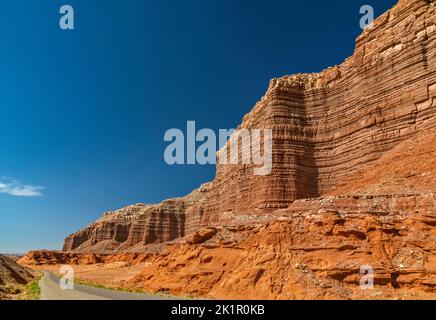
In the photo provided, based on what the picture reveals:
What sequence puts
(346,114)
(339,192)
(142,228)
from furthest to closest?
(142,228) < (346,114) < (339,192)

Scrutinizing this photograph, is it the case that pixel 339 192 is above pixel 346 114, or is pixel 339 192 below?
below

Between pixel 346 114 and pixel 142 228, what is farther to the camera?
pixel 142 228

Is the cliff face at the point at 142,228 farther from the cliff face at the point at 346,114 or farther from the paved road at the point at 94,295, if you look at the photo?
the paved road at the point at 94,295

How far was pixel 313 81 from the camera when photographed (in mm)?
51469

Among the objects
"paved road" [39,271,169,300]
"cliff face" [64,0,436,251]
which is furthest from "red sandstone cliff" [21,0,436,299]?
"paved road" [39,271,169,300]

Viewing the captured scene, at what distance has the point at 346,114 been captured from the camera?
146 ft

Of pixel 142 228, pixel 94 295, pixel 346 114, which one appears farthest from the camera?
pixel 142 228

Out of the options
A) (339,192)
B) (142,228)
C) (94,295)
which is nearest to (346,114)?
(339,192)

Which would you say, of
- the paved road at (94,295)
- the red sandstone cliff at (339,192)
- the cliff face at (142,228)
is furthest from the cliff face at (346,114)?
the cliff face at (142,228)

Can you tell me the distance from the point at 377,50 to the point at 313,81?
10.8 metres

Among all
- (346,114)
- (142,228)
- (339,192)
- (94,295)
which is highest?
(346,114)

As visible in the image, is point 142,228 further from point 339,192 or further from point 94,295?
point 94,295

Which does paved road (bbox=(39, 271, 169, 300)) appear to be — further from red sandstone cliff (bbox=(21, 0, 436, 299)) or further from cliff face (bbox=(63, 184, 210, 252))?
cliff face (bbox=(63, 184, 210, 252))

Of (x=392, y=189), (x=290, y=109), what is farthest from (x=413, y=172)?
(x=290, y=109)
